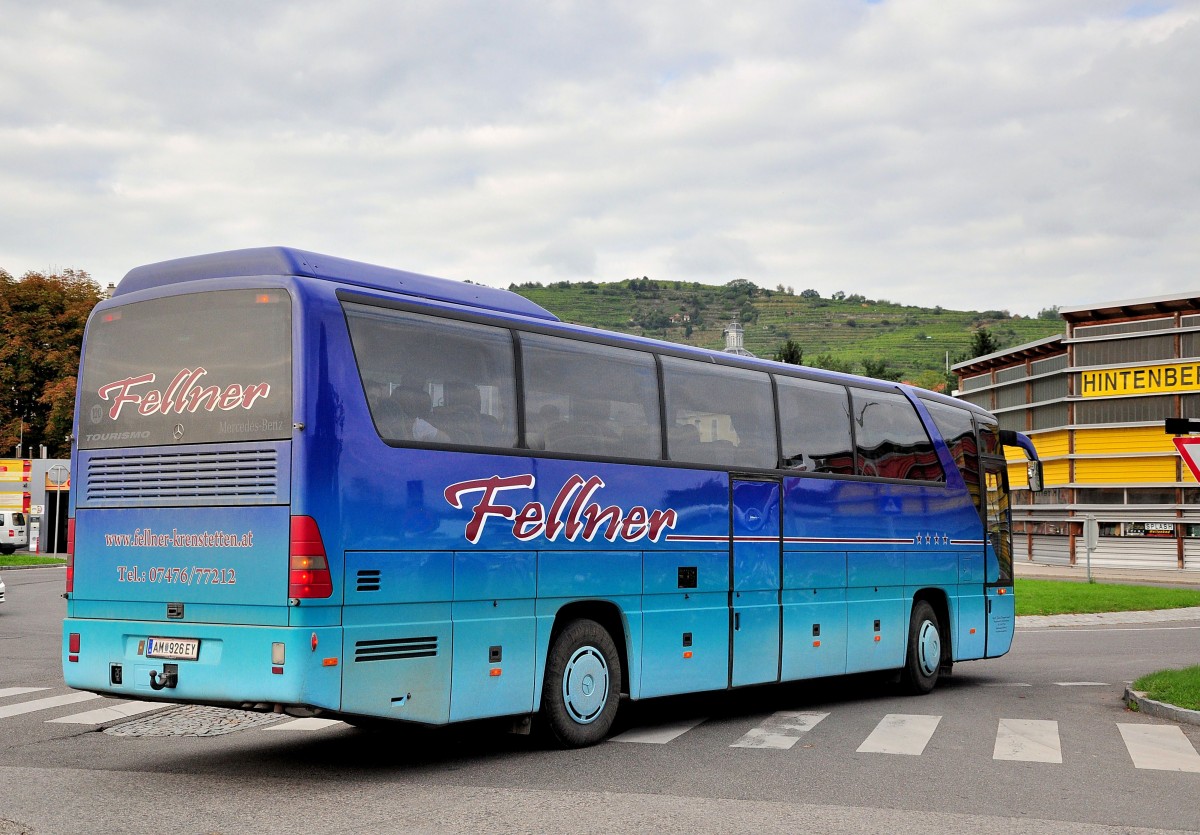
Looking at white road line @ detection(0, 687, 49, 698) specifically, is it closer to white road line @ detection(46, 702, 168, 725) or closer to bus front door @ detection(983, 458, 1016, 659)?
white road line @ detection(46, 702, 168, 725)

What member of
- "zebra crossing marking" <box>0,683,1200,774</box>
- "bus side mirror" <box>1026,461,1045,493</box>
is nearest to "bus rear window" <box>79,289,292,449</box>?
"zebra crossing marking" <box>0,683,1200,774</box>

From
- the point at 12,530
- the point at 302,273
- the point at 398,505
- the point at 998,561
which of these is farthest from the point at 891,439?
the point at 12,530

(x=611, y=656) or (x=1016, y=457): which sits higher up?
(x=1016, y=457)

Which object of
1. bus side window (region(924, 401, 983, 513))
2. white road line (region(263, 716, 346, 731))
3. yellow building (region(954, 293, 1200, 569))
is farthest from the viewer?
yellow building (region(954, 293, 1200, 569))

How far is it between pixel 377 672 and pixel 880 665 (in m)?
7.47

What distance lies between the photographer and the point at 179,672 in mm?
8984

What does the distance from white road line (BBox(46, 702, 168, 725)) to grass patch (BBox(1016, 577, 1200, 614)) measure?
19822 millimetres

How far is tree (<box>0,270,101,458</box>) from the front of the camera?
212 feet

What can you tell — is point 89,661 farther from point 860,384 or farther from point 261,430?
point 860,384

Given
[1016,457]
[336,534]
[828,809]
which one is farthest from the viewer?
[1016,457]

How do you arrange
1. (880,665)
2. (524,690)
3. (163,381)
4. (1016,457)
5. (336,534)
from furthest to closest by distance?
(1016,457), (880,665), (524,690), (163,381), (336,534)

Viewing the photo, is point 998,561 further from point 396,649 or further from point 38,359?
point 38,359

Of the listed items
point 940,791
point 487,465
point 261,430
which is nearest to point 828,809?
point 940,791

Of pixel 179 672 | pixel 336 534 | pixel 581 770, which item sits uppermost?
pixel 336 534
